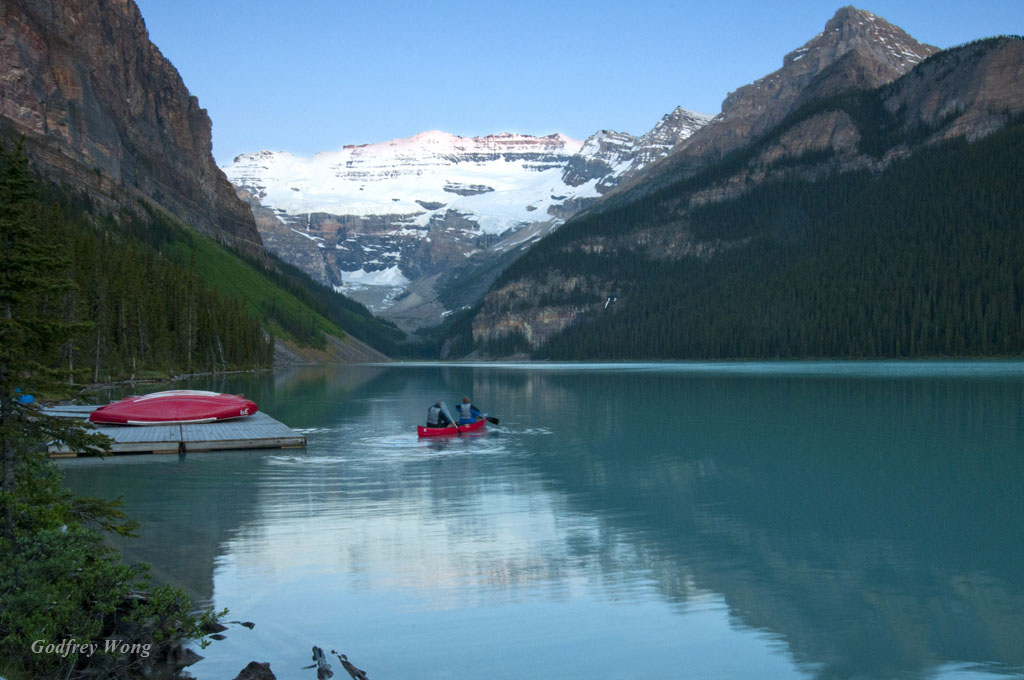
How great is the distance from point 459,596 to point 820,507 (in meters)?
13.9

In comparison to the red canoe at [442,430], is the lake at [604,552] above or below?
below

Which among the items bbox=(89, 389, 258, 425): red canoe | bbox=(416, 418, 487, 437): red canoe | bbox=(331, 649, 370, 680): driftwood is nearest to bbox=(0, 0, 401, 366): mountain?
bbox=(89, 389, 258, 425): red canoe

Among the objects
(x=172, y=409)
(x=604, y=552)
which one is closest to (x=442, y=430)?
(x=172, y=409)

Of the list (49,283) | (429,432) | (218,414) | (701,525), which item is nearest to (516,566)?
(701,525)

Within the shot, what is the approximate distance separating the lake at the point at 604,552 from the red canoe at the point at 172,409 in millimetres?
8732

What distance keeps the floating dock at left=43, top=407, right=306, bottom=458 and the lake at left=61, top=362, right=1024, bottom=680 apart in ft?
4.26

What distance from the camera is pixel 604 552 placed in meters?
20.1

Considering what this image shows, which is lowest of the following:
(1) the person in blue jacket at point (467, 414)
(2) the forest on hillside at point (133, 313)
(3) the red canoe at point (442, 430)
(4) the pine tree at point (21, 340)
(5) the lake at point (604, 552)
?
(5) the lake at point (604, 552)

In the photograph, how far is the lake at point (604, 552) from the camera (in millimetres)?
13555

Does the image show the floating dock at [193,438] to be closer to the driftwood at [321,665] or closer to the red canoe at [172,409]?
the red canoe at [172,409]

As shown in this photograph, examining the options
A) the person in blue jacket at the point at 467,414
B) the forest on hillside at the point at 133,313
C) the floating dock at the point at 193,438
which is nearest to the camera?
the floating dock at the point at 193,438

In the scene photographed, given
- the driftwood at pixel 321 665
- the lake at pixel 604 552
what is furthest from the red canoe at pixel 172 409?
the driftwood at pixel 321 665

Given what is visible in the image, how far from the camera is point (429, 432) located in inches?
1822

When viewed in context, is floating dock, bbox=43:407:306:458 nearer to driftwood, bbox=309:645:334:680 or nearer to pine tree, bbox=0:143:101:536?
pine tree, bbox=0:143:101:536
